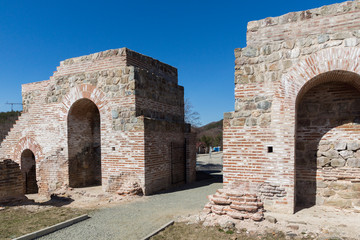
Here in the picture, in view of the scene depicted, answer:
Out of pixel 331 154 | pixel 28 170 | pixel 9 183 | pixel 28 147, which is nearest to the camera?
pixel 331 154

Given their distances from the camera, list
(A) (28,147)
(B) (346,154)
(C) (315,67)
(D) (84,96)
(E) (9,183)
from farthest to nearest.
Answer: (A) (28,147)
(D) (84,96)
(E) (9,183)
(B) (346,154)
(C) (315,67)

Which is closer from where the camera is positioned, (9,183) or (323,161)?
(323,161)

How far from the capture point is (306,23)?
18.0 ft

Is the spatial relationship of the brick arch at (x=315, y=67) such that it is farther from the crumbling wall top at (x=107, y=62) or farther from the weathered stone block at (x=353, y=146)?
the crumbling wall top at (x=107, y=62)

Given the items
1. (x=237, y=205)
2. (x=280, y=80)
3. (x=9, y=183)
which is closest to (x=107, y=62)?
(x=9, y=183)

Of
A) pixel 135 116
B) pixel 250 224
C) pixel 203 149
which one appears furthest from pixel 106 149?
pixel 203 149

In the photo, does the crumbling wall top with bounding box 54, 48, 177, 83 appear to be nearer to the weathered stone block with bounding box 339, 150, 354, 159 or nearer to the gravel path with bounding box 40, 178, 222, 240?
the gravel path with bounding box 40, 178, 222, 240

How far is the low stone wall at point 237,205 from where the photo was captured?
5.16 m

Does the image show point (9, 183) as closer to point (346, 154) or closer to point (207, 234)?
point (207, 234)

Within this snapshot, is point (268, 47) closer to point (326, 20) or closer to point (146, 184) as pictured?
point (326, 20)

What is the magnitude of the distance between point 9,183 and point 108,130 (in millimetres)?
3279

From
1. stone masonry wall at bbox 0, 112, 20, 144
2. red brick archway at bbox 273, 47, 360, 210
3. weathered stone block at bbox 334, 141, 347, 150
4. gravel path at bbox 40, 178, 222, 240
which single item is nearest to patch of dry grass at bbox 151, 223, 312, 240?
gravel path at bbox 40, 178, 222, 240

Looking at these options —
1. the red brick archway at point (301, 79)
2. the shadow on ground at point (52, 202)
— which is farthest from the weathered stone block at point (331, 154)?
the shadow on ground at point (52, 202)

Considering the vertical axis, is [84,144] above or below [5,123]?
below
